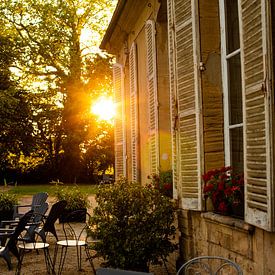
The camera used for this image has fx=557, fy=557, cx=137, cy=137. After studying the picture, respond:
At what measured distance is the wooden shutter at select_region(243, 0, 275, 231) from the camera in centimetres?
367

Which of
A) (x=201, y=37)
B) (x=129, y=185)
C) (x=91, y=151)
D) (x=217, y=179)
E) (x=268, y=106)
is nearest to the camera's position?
(x=268, y=106)

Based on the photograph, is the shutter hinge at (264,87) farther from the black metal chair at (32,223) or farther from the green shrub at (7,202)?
the green shrub at (7,202)

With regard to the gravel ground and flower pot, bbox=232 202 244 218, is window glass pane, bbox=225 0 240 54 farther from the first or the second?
the gravel ground

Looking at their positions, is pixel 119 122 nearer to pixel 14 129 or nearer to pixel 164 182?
pixel 164 182

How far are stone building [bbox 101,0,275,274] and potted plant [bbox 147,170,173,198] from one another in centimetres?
39

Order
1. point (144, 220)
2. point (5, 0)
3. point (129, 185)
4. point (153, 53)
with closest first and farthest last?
point (144, 220)
point (129, 185)
point (153, 53)
point (5, 0)

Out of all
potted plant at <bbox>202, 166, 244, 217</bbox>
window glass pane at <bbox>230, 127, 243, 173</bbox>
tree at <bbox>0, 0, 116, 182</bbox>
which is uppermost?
tree at <bbox>0, 0, 116, 182</bbox>

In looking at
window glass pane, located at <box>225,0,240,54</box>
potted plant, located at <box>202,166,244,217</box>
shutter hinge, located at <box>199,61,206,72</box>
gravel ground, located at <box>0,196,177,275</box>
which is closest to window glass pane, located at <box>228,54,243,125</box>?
window glass pane, located at <box>225,0,240,54</box>

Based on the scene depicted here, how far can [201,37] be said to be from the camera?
17.8 feet

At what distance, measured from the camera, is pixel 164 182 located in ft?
23.4

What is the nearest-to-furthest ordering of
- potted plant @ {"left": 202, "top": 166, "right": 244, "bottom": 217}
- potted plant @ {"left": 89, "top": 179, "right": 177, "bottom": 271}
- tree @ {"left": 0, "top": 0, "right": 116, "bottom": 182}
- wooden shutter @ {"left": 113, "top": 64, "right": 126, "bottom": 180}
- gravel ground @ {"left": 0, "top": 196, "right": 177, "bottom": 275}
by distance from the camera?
potted plant @ {"left": 202, "top": 166, "right": 244, "bottom": 217}
potted plant @ {"left": 89, "top": 179, "right": 177, "bottom": 271}
gravel ground @ {"left": 0, "top": 196, "right": 177, "bottom": 275}
wooden shutter @ {"left": 113, "top": 64, "right": 126, "bottom": 180}
tree @ {"left": 0, "top": 0, "right": 116, "bottom": 182}

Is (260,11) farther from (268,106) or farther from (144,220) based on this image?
(144,220)

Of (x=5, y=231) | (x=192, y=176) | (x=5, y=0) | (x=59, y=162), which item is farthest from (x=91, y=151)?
(x=192, y=176)

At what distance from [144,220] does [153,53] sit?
276cm
